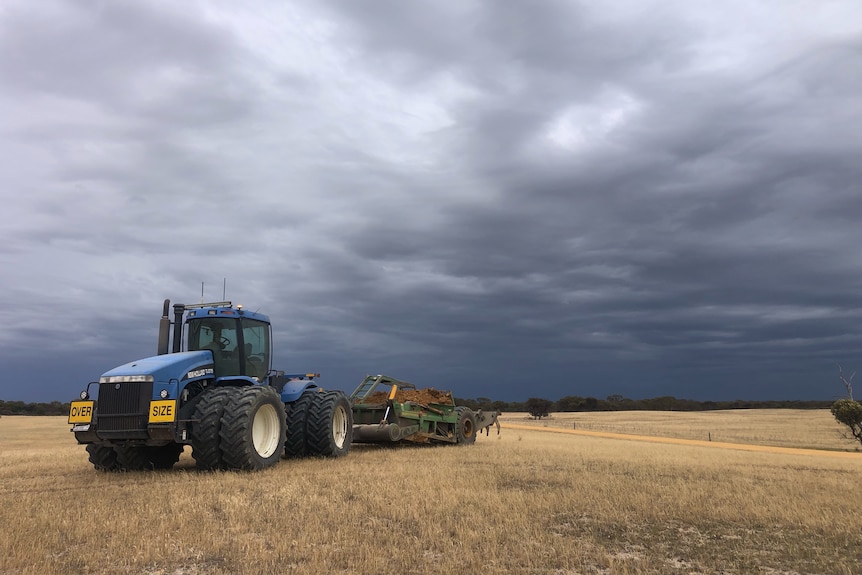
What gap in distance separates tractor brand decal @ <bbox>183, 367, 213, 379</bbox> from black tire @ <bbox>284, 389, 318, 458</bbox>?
2.06 metres

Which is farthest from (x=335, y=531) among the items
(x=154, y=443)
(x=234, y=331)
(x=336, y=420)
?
(x=336, y=420)

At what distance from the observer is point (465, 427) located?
65.6 ft

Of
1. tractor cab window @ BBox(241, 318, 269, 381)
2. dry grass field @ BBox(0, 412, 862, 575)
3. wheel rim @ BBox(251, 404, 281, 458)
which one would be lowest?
dry grass field @ BBox(0, 412, 862, 575)

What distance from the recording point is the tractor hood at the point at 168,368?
11133mm

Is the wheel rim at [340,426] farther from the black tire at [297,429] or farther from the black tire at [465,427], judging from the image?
the black tire at [465,427]

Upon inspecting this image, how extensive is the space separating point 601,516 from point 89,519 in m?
6.05

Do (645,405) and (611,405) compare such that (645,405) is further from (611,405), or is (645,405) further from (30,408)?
(30,408)

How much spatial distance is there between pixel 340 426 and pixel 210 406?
14.8 ft

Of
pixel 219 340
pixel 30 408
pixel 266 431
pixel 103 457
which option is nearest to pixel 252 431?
pixel 266 431

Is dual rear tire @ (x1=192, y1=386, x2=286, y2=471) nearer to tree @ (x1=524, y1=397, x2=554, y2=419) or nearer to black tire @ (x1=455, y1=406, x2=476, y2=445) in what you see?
black tire @ (x1=455, y1=406, x2=476, y2=445)

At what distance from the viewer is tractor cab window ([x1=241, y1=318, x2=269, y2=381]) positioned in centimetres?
1325

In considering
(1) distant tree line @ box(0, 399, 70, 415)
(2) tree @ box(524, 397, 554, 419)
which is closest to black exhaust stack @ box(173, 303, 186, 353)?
(2) tree @ box(524, 397, 554, 419)

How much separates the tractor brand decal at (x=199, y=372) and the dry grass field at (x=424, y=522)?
68.2 inches

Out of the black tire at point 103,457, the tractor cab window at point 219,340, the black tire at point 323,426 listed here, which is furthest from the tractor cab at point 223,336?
the black tire at point 103,457
